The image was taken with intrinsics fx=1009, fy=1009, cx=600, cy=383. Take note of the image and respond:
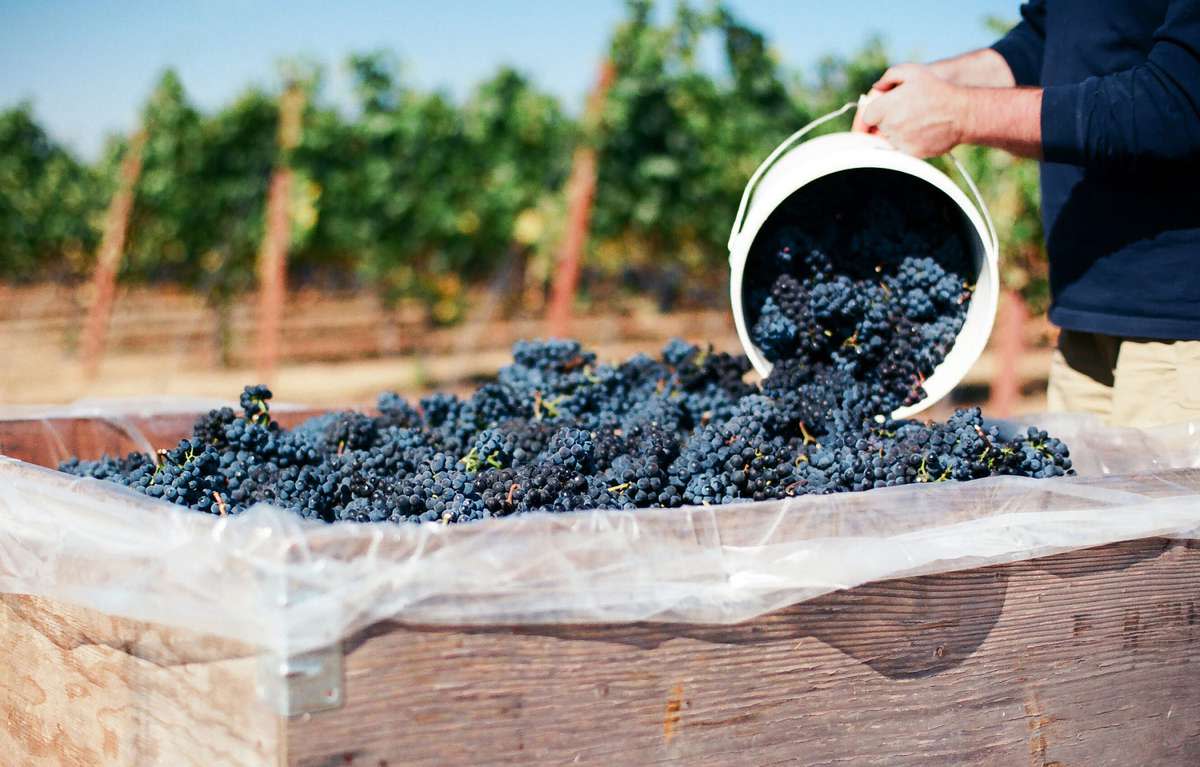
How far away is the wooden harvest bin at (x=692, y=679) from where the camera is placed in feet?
3.65

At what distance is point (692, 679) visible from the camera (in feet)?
4.15

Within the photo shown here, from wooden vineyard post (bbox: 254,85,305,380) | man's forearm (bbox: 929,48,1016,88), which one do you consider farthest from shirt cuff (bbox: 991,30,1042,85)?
wooden vineyard post (bbox: 254,85,305,380)

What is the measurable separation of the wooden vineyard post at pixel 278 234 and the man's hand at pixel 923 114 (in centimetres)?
804

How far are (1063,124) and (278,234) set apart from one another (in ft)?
27.5

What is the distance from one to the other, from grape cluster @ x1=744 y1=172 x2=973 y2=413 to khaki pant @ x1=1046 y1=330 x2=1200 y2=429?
38 cm

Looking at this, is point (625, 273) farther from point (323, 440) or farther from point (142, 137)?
point (323, 440)

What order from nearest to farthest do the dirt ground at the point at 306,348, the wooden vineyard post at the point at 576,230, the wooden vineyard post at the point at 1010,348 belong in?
the wooden vineyard post at the point at 1010,348 < the wooden vineyard post at the point at 576,230 < the dirt ground at the point at 306,348

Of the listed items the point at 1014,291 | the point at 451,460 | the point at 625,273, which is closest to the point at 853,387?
A: the point at 451,460

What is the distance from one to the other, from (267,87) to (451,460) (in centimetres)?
1189

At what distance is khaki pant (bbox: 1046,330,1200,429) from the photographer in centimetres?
195

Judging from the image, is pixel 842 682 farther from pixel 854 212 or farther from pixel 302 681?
pixel 854 212

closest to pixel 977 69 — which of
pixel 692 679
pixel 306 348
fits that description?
pixel 692 679

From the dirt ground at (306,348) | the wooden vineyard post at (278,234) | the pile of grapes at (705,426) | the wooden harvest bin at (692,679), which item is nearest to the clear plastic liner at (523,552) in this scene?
the wooden harvest bin at (692,679)

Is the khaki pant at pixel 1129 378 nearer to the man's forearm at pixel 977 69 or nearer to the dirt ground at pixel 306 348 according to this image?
the man's forearm at pixel 977 69
